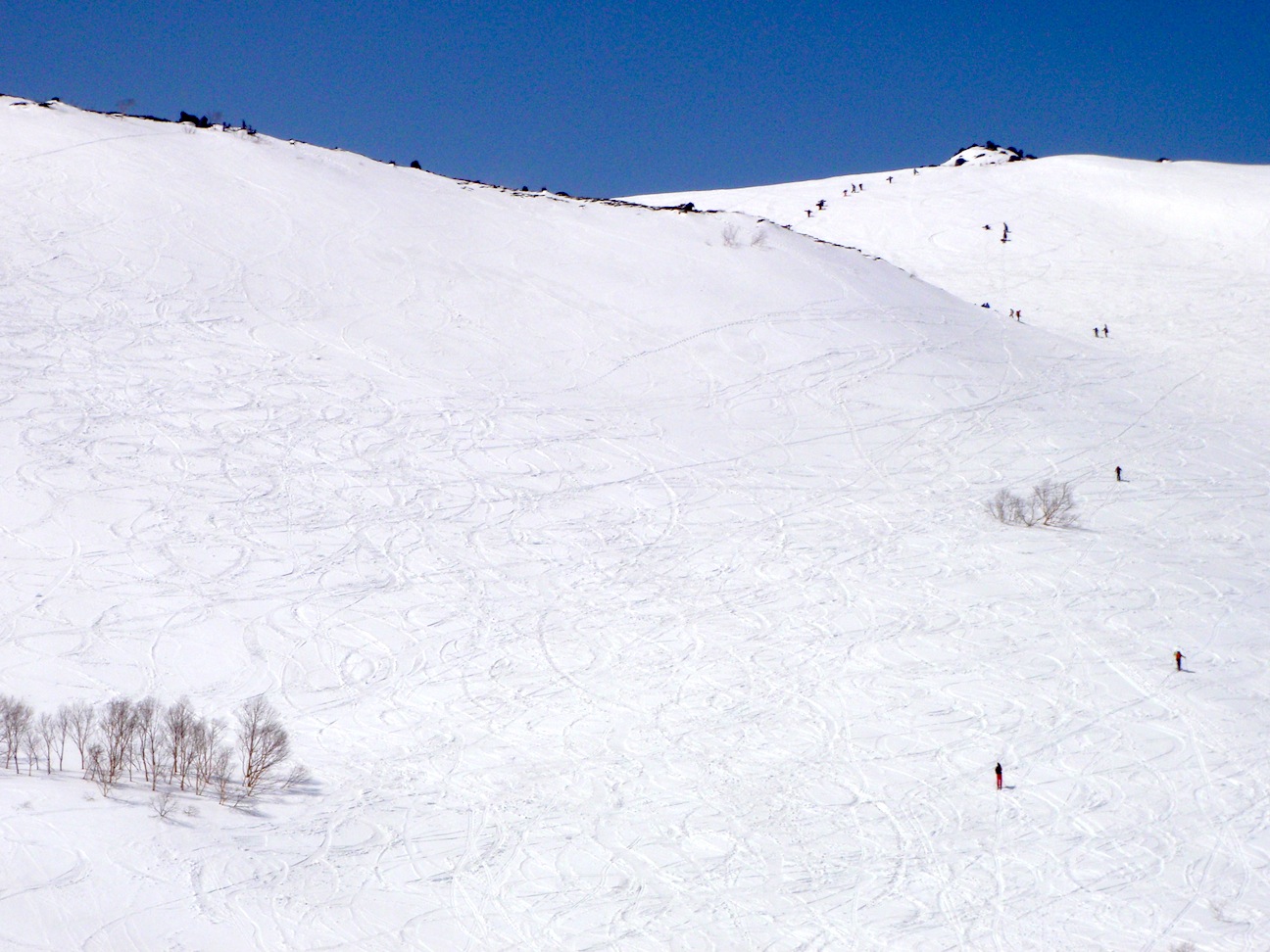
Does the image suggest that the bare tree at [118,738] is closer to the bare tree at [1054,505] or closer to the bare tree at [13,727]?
the bare tree at [13,727]

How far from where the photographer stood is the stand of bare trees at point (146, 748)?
47.1 ft

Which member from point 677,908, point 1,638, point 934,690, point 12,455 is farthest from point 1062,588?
point 12,455

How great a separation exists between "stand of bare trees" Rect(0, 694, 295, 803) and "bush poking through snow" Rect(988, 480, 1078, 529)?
52.8 feet

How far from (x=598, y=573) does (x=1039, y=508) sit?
10.1m

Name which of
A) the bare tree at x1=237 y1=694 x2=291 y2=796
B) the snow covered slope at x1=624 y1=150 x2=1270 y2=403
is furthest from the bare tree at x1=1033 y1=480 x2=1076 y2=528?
the bare tree at x1=237 y1=694 x2=291 y2=796

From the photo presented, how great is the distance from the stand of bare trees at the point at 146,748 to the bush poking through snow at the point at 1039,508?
16.1 m

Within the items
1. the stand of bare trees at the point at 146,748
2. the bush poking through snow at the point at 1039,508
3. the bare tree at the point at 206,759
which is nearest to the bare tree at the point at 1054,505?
the bush poking through snow at the point at 1039,508

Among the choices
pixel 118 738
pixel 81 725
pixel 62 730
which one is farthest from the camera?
pixel 81 725

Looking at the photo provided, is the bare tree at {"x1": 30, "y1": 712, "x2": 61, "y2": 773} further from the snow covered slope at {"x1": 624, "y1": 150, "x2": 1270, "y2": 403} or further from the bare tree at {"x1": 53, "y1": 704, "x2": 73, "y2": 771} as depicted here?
the snow covered slope at {"x1": 624, "y1": 150, "x2": 1270, "y2": 403}

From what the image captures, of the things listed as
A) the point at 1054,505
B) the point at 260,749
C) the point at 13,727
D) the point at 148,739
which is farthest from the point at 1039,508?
the point at 13,727

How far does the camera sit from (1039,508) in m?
25.8

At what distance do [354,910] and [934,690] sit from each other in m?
9.89

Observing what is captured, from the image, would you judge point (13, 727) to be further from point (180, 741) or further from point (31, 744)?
point (180, 741)

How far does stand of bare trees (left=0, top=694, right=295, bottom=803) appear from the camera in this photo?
47.1ft
